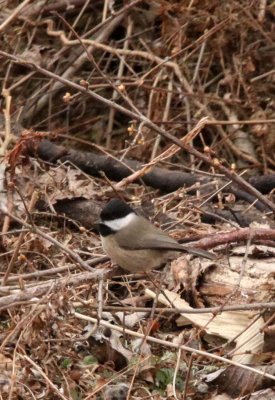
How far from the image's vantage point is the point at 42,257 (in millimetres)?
5484

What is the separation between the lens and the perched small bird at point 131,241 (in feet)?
15.1

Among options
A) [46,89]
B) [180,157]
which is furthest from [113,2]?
[180,157]

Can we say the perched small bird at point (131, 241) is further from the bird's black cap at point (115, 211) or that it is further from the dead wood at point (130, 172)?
the dead wood at point (130, 172)

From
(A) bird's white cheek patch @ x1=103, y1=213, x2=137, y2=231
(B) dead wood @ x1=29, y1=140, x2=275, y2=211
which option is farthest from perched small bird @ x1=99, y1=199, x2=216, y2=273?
(B) dead wood @ x1=29, y1=140, x2=275, y2=211

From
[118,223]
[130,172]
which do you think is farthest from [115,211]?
[130,172]

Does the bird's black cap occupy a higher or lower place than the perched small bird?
higher

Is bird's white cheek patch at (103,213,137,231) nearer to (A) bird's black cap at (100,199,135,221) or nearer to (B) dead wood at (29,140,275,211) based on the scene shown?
(A) bird's black cap at (100,199,135,221)

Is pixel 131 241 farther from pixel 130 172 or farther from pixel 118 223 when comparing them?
pixel 130 172

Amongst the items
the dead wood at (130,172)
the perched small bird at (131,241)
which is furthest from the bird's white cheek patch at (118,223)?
the dead wood at (130,172)

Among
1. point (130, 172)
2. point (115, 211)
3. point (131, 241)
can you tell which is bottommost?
point (130, 172)

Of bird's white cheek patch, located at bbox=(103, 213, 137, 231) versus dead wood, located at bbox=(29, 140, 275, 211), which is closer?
bird's white cheek patch, located at bbox=(103, 213, 137, 231)

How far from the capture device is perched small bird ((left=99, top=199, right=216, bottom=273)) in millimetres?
4613

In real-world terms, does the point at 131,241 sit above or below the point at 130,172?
above

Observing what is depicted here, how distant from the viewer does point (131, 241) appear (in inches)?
184
